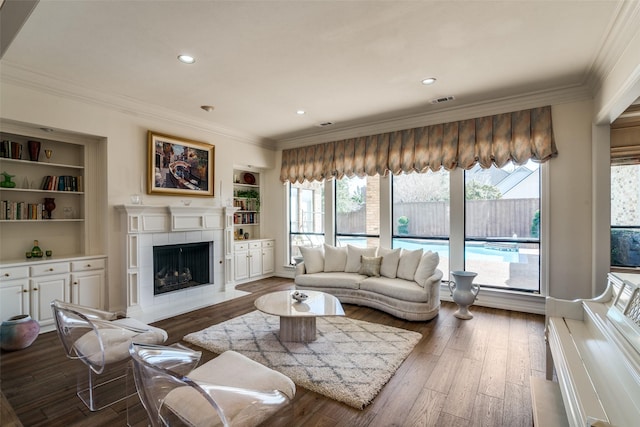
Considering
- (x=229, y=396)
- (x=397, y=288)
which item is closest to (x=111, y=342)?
(x=229, y=396)

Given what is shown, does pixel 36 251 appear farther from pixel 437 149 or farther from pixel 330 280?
pixel 437 149

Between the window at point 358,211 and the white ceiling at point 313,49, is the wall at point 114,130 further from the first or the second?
the window at point 358,211

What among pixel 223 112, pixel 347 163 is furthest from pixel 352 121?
pixel 223 112

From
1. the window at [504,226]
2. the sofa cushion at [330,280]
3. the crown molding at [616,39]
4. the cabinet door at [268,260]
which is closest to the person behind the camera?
the crown molding at [616,39]

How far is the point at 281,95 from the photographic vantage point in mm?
3992

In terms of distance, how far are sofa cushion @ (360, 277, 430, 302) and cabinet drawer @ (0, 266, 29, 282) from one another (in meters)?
4.02

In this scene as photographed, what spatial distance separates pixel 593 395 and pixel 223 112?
4831 millimetres

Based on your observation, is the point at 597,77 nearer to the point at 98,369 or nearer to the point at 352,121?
the point at 352,121

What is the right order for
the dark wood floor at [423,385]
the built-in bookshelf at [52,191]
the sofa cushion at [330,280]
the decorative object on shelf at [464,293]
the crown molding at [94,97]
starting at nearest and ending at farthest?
the dark wood floor at [423,385] < the crown molding at [94,97] < the built-in bookshelf at [52,191] < the decorative object on shelf at [464,293] < the sofa cushion at [330,280]

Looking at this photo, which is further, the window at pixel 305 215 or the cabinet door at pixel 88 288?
the window at pixel 305 215

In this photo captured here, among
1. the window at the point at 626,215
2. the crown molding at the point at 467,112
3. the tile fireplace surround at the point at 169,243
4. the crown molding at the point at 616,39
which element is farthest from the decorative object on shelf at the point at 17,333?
the window at the point at 626,215

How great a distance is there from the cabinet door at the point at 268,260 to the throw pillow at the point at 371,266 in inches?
95.8

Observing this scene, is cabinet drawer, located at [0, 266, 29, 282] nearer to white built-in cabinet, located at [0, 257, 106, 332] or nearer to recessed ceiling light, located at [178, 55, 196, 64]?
white built-in cabinet, located at [0, 257, 106, 332]

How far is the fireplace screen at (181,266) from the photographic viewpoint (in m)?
4.57
